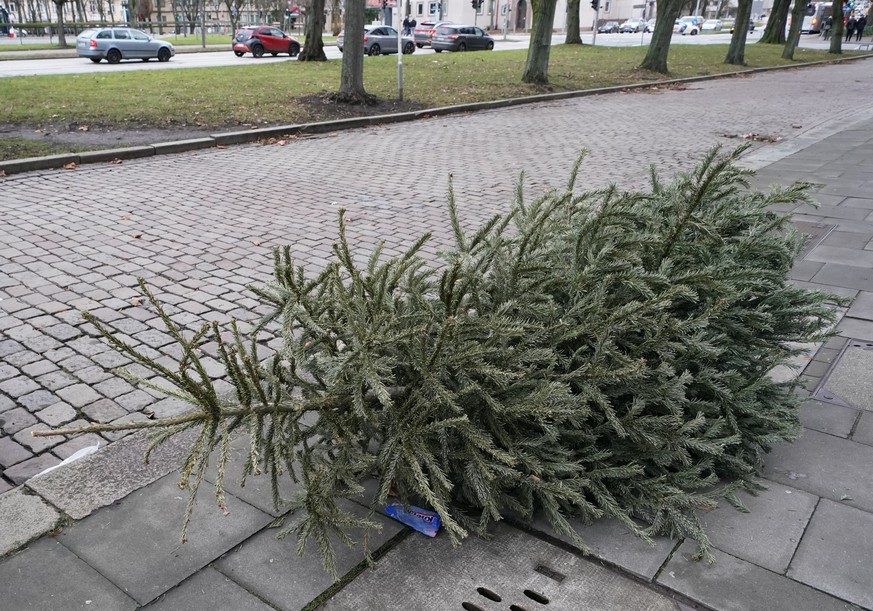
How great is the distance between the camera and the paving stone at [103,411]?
12.4ft

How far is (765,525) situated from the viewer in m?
2.93

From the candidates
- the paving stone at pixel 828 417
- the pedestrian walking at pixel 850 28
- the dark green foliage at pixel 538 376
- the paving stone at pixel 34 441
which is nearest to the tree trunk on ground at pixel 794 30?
the pedestrian walking at pixel 850 28

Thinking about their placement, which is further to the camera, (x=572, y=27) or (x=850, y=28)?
(x=850, y=28)

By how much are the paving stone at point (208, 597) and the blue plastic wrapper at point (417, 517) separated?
657 mm

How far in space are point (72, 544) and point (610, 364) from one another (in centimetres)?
226

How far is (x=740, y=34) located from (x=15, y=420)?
1334 inches

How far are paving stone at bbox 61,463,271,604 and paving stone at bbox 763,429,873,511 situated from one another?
236cm

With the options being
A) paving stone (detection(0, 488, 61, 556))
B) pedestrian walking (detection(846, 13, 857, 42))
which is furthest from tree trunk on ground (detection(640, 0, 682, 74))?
pedestrian walking (detection(846, 13, 857, 42))

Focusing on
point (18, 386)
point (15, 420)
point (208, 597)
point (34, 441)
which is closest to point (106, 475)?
point (34, 441)

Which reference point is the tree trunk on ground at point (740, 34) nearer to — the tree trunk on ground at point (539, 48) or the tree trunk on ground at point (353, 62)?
the tree trunk on ground at point (539, 48)

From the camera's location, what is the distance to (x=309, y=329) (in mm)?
2807

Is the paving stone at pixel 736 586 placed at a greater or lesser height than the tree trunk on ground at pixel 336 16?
lesser

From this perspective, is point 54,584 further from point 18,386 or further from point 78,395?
point 18,386

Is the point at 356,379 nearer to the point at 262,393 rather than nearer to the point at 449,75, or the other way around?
the point at 262,393
